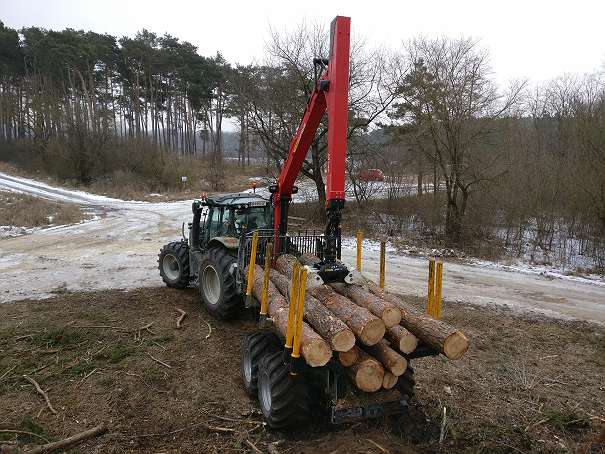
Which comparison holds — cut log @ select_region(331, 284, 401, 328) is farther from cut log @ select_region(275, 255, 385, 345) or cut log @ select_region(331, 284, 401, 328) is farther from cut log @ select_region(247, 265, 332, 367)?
cut log @ select_region(247, 265, 332, 367)

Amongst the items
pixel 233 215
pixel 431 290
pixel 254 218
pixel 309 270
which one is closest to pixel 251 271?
pixel 309 270

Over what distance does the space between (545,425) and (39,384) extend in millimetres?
5763

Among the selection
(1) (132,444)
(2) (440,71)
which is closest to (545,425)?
(1) (132,444)

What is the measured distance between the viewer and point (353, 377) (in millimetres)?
3855

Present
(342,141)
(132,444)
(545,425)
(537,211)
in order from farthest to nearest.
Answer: (537,211) < (342,141) < (545,425) < (132,444)

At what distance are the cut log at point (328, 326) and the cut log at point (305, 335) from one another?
0.08m

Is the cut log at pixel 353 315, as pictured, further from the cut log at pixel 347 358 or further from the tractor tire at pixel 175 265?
the tractor tire at pixel 175 265

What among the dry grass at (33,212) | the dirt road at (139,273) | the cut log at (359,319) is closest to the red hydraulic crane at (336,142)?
the cut log at (359,319)

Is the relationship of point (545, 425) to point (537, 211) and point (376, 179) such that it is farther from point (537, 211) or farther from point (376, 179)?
point (376, 179)

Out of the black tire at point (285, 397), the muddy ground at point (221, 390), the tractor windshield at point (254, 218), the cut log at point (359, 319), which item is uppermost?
the tractor windshield at point (254, 218)

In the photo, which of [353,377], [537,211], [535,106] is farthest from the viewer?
[535,106]

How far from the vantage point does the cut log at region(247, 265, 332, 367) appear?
3.77 metres

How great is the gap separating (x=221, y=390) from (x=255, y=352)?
700 millimetres

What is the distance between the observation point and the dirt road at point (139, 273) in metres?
9.66
